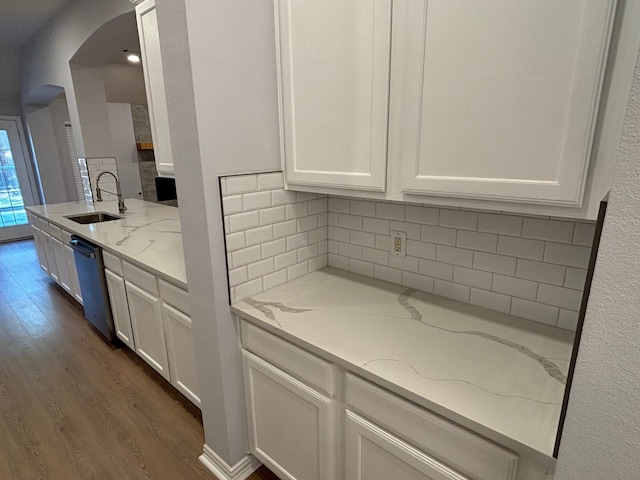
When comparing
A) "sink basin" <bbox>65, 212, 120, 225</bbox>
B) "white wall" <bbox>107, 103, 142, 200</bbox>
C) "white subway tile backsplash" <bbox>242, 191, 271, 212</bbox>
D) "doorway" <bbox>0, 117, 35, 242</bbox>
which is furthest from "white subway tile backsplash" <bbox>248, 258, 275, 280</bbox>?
"doorway" <bbox>0, 117, 35, 242</bbox>

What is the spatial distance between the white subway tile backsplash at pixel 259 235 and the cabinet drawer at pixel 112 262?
1.32 m

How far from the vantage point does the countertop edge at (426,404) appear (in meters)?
0.80

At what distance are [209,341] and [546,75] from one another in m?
1.47

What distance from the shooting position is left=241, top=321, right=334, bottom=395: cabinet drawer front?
1.21 metres

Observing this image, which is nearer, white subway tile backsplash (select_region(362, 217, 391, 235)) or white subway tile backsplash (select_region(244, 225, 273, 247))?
white subway tile backsplash (select_region(244, 225, 273, 247))

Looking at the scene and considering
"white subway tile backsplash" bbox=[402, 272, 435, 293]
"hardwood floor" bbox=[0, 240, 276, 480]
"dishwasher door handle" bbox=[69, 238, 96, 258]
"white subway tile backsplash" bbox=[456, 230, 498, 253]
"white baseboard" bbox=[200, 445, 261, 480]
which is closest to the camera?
"white subway tile backsplash" bbox=[456, 230, 498, 253]

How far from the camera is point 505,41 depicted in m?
0.91

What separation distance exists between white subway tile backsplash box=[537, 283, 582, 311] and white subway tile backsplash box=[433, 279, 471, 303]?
0.85 ft

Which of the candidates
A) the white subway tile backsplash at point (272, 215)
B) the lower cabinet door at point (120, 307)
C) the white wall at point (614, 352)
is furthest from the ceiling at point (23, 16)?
the white wall at point (614, 352)

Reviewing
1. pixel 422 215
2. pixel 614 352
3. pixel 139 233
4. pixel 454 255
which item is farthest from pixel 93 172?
pixel 614 352

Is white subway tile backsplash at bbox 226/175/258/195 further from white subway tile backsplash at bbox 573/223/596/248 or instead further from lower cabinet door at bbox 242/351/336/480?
white subway tile backsplash at bbox 573/223/596/248

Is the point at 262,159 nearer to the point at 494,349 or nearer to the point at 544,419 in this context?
the point at 494,349

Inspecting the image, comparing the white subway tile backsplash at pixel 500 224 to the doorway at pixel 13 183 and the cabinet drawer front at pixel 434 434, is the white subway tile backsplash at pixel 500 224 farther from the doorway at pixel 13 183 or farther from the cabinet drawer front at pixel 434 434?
the doorway at pixel 13 183

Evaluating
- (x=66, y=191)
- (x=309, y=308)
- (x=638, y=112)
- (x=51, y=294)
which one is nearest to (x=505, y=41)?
(x=638, y=112)
